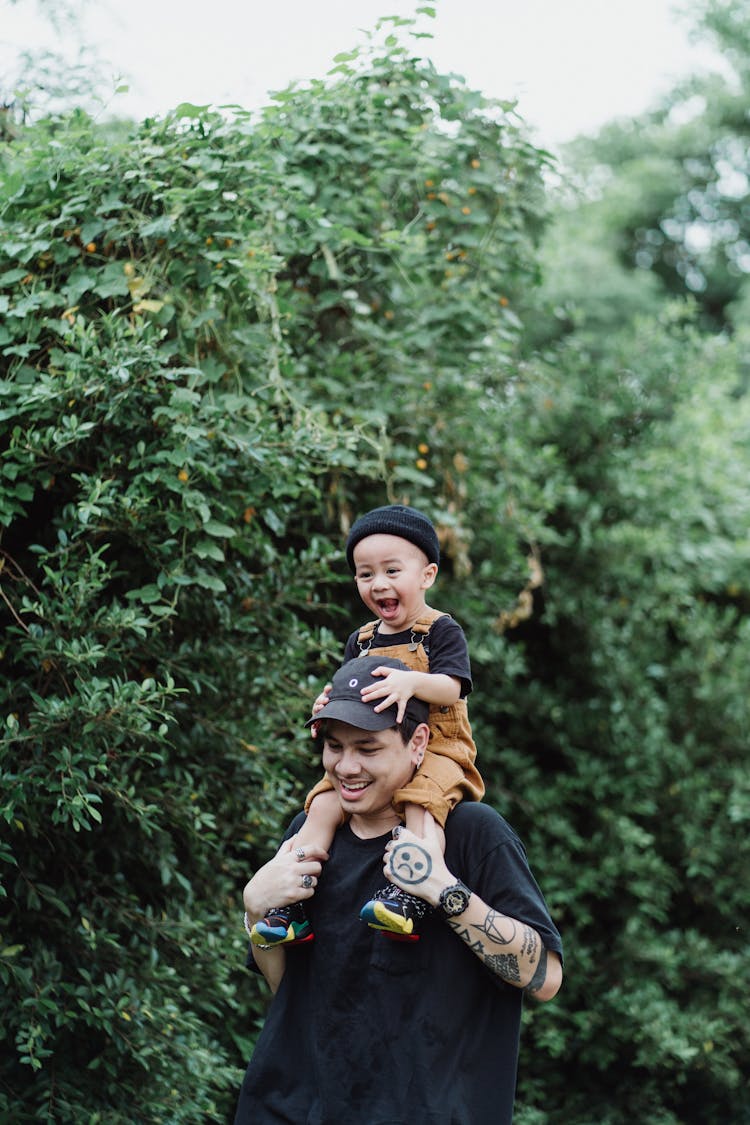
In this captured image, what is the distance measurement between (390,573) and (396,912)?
0.75 m

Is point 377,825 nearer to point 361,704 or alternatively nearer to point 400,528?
point 361,704

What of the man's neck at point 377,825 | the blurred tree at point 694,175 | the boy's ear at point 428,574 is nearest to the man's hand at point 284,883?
the man's neck at point 377,825

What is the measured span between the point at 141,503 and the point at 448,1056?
166cm

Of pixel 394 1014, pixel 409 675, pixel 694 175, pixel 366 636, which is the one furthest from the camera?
pixel 694 175

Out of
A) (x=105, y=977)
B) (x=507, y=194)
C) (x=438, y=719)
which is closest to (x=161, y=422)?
(x=438, y=719)

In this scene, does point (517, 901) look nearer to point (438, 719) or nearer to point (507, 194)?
point (438, 719)

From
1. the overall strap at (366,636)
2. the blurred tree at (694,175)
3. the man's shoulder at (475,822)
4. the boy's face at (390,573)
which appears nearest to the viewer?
the man's shoulder at (475,822)

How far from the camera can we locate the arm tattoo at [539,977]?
2.40 m

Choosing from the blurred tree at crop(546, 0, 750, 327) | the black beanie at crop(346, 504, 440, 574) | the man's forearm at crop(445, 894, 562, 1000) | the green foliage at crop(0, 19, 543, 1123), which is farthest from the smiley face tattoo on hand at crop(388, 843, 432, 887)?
the blurred tree at crop(546, 0, 750, 327)

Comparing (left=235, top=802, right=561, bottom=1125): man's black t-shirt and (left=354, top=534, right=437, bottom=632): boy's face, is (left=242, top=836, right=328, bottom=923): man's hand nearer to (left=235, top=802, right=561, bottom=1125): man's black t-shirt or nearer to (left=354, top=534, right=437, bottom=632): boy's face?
(left=235, top=802, right=561, bottom=1125): man's black t-shirt

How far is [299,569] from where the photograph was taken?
4.23 m

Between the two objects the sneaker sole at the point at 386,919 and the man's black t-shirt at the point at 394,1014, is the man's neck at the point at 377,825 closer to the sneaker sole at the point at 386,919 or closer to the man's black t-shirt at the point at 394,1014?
the man's black t-shirt at the point at 394,1014

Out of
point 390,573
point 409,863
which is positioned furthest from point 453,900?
point 390,573

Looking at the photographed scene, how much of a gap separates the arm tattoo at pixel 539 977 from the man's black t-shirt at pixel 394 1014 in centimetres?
3
